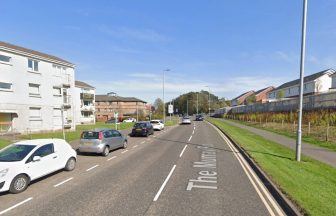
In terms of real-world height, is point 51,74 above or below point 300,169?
above

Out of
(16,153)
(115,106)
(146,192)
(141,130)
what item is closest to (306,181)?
(146,192)

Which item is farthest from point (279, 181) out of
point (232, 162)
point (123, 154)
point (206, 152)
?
point (123, 154)

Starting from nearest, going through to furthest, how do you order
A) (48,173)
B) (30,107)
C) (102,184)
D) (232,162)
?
1. (102,184)
2. (48,173)
3. (232,162)
4. (30,107)

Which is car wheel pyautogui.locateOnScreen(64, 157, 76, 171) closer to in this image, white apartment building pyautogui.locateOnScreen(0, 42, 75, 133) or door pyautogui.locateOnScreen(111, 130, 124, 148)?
door pyautogui.locateOnScreen(111, 130, 124, 148)

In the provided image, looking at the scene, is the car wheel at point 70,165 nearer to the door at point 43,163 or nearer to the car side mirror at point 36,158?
the door at point 43,163

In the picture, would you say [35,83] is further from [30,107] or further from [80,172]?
[80,172]

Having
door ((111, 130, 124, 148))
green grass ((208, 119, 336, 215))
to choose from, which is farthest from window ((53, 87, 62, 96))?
green grass ((208, 119, 336, 215))

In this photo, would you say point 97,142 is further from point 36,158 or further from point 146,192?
point 146,192

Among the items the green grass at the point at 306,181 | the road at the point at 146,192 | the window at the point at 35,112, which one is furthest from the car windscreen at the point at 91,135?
the window at the point at 35,112

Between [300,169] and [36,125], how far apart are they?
28177 mm

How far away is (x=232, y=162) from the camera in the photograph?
14.1m

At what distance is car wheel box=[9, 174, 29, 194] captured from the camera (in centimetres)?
877

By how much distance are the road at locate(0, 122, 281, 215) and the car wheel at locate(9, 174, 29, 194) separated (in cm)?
18

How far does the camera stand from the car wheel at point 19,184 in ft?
28.8
